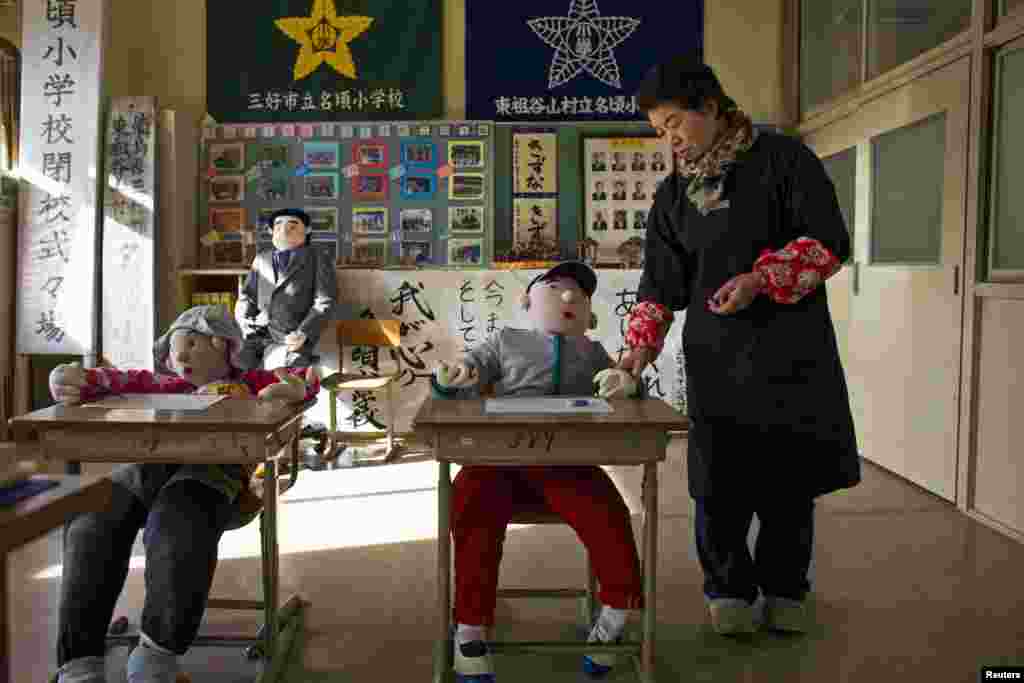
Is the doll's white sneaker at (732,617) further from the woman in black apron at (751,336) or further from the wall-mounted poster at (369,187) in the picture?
the wall-mounted poster at (369,187)

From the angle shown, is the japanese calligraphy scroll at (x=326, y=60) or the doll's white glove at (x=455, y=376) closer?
the doll's white glove at (x=455, y=376)

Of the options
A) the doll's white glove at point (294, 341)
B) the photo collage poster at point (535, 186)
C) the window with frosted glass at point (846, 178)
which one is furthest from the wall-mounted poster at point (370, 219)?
the window with frosted glass at point (846, 178)

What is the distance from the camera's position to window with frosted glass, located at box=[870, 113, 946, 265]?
12.1 ft

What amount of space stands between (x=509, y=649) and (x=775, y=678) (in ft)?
2.01

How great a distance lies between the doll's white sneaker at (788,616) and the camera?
90.8 inches

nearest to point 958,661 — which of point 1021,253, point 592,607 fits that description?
point 592,607

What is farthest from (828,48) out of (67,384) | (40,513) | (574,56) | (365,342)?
(40,513)

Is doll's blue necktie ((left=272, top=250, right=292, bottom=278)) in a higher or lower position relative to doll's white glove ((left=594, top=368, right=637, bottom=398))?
higher

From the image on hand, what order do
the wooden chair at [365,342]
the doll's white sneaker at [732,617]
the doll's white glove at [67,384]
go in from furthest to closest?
the wooden chair at [365,342] → the doll's white sneaker at [732,617] → the doll's white glove at [67,384]

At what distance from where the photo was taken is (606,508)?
199 centimetres

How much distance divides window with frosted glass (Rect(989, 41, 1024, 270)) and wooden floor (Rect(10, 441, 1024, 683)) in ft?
3.27

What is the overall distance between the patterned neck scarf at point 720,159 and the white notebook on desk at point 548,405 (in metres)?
0.58

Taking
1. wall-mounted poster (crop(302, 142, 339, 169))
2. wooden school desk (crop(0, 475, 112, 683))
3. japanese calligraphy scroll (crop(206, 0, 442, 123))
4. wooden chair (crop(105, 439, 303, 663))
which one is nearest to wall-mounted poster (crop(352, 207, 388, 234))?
wall-mounted poster (crop(302, 142, 339, 169))

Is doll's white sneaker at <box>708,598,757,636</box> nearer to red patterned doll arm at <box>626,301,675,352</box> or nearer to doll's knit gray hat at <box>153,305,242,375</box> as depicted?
red patterned doll arm at <box>626,301,675,352</box>
